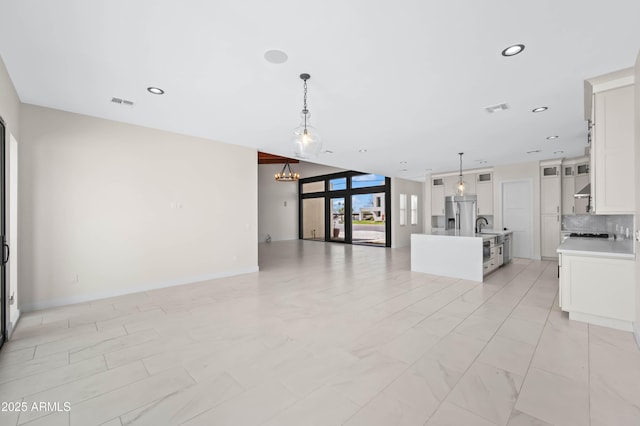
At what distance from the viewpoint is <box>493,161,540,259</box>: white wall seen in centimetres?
759

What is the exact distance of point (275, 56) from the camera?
2.56 meters

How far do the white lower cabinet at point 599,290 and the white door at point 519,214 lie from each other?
4.90 meters

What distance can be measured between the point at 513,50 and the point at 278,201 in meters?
10.7

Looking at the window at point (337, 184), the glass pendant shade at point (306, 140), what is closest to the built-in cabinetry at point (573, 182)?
the window at point (337, 184)

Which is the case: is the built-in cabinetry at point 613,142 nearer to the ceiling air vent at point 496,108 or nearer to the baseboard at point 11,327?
the ceiling air vent at point 496,108

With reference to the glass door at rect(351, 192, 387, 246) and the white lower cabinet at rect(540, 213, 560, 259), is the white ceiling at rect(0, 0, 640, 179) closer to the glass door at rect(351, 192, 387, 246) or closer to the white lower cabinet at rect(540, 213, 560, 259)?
the white lower cabinet at rect(540, 213, 560, 259)

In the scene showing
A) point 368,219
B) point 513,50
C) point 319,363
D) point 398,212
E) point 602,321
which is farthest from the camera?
point 368,219

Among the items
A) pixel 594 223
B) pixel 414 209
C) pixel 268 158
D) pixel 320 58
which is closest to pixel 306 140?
pixel 320 58

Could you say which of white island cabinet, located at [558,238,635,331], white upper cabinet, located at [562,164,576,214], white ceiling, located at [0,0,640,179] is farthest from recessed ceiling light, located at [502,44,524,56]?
white upper cabinet, located at [562,164,576,214]

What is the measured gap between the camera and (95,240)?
418cm

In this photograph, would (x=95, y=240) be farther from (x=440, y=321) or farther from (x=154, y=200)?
(x=440, y=321)

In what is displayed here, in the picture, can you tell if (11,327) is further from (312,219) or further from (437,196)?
(312,219)

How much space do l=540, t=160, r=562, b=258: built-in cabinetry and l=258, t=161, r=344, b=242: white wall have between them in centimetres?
681

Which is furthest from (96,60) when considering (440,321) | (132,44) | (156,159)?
(440,321)
